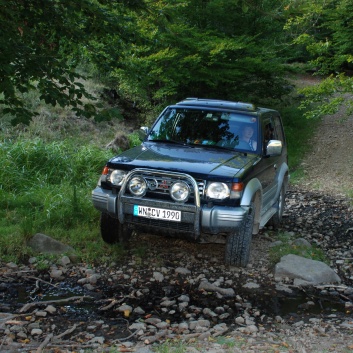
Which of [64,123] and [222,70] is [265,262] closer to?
[64,123]

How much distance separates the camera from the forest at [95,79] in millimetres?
5844

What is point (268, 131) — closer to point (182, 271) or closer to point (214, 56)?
point (182, 271)

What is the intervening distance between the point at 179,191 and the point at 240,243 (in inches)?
39.7

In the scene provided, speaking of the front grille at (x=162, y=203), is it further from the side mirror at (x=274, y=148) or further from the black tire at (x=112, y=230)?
the side mirror at (x=274, y=148)

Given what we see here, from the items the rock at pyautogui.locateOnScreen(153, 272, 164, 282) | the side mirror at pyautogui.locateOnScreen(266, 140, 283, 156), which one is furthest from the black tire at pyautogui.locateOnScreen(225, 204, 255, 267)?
the side mirror at pyautogui.locateOnScreen(266, 140, 283, 156)

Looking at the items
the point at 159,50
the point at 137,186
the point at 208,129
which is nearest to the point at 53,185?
the point at 208,129

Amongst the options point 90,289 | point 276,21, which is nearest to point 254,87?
point 276,21

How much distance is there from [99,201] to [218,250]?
6.08 ft

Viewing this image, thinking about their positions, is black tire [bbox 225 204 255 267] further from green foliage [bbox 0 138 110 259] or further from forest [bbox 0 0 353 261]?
green foliage [bbox 0 138 110 259]

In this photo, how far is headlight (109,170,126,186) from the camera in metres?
6.10

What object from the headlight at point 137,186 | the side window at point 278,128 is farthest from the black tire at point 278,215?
the headlight at point 137,186

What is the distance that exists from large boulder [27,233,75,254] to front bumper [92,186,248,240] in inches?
35.6

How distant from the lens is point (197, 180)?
19.0ft

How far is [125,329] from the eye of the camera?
4691 mm
